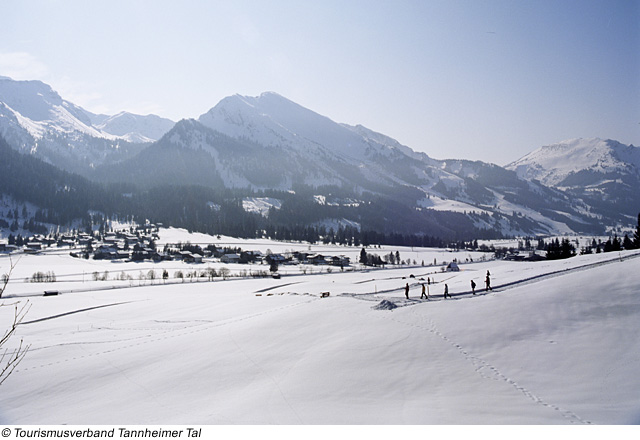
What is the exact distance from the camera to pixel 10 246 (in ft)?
472

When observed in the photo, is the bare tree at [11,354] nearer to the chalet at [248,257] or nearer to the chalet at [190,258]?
the chalet at [190,258]

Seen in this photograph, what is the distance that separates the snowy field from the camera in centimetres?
1314

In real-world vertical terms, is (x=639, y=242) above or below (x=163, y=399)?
above

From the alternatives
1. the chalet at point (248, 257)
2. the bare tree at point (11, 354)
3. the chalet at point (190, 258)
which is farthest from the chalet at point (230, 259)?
the bare tree at point (11, 354)

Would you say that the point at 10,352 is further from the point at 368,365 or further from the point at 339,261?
the point at 339,261

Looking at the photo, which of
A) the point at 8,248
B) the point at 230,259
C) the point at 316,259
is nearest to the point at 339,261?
the point at 316,259

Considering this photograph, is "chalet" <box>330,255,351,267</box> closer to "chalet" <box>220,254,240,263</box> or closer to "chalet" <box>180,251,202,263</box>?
"chalet" <box>220,254,240,263</box>

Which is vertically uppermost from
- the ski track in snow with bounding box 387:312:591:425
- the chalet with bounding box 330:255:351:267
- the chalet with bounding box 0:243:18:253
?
the chalet with bounding box 0:243:18:253

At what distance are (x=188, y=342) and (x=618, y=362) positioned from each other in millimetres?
23610

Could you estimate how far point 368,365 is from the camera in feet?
59.0

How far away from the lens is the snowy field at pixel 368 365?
13141 mm

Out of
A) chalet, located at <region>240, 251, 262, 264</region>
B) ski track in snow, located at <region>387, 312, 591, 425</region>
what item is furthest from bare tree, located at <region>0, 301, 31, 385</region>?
chalet, located at <region>240, 251, 262, 264</region>
